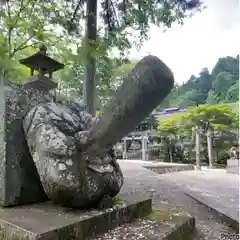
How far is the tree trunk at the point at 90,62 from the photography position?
3.93 meters

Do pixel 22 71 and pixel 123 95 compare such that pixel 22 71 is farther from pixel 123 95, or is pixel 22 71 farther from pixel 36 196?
pixel 123 95

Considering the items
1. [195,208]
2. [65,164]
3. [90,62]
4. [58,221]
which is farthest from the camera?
[90,62]

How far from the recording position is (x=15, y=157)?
1502 mm

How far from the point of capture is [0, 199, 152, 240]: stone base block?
1075 mm

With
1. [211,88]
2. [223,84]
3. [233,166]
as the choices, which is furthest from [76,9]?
[211,88]

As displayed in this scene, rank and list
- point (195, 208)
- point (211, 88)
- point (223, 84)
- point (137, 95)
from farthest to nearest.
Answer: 1. point (211, 88)
2. point (223, 84)
3. point (195, 208)
4. point (137, 95)

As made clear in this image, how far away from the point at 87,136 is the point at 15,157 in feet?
1.73

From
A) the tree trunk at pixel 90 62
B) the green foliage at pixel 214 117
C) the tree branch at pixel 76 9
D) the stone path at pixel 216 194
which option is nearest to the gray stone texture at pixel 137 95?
the stone path at pixel 216 194

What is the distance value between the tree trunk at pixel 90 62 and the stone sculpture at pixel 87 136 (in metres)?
2.25

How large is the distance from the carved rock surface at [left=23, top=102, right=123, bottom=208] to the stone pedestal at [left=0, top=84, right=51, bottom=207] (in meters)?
0.08

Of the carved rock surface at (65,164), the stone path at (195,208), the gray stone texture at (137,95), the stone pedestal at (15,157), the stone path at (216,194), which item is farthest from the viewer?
the stone path at (216,194)

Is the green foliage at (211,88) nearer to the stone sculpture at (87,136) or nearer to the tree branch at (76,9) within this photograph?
the tree branch at (76,9)

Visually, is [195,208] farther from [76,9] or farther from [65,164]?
[76,9]

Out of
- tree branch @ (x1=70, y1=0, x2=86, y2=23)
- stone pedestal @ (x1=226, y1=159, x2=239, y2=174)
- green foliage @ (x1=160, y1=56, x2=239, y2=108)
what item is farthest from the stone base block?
green foliage @ (x1=160, y1=56, x2=239, y2=108)
